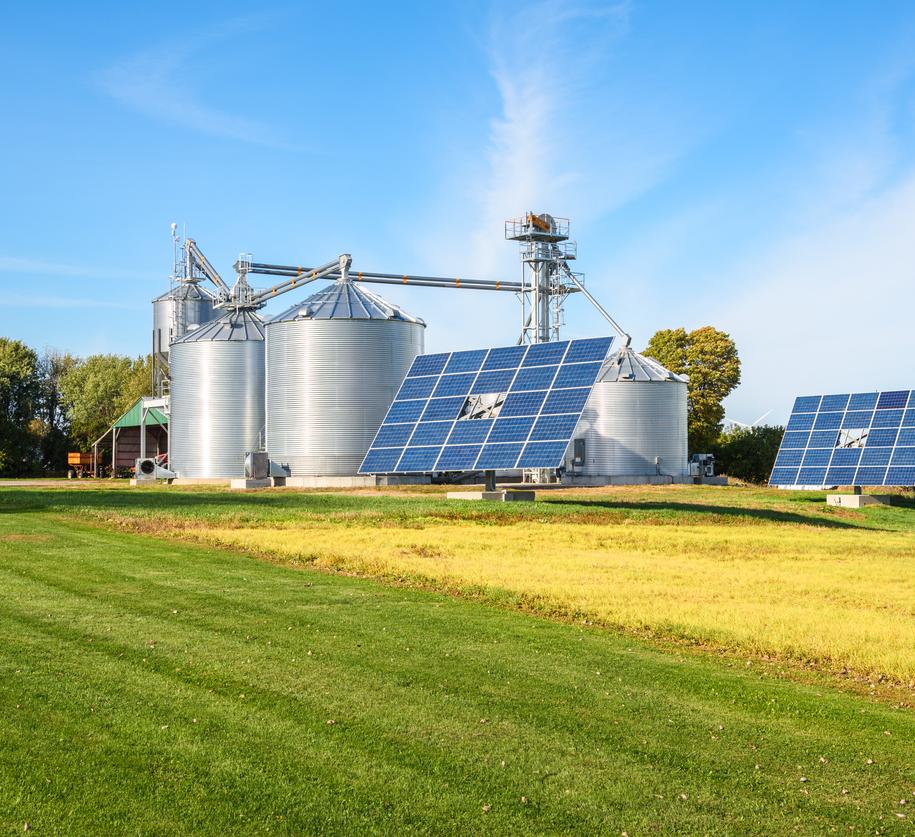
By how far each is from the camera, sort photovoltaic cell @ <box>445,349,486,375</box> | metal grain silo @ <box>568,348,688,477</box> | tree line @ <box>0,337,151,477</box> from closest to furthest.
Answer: photovoltaic cell @ <box>445,349,486,375</box>
metal grain silo @ <box>568,348,688,477</box>
tree line @ <box>0,337,151,477</box>

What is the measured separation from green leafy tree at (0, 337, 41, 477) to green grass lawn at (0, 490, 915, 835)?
288 ft

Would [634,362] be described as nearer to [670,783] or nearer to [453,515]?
[453,515]

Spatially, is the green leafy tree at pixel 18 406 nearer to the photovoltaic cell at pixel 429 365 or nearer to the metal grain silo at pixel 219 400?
the metal grain silo at pixel 219 400

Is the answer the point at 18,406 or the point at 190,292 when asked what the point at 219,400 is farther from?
the point at 18,406

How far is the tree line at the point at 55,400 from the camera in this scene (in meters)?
103

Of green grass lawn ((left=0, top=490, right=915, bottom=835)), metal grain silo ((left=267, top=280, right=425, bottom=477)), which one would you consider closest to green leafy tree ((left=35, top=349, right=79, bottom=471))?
metal grain silo ((left=267, top=280, right=425, bottom=477))

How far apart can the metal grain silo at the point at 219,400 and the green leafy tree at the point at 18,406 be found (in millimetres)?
29893

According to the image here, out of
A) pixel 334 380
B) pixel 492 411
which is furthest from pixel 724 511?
pixel 334 380

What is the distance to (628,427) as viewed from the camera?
79500 mm

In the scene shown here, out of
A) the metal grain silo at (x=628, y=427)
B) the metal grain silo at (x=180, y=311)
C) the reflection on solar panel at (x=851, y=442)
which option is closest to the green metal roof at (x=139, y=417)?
the metal grain silo at (x=180, y=311)

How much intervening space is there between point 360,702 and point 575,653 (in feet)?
14.0

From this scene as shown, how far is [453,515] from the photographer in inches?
1597

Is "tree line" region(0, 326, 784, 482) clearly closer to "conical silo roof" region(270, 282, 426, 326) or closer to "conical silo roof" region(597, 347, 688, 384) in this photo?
"conical silo roof" region(597, 347, 688, 384)

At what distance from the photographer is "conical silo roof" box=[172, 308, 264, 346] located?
76062mm
